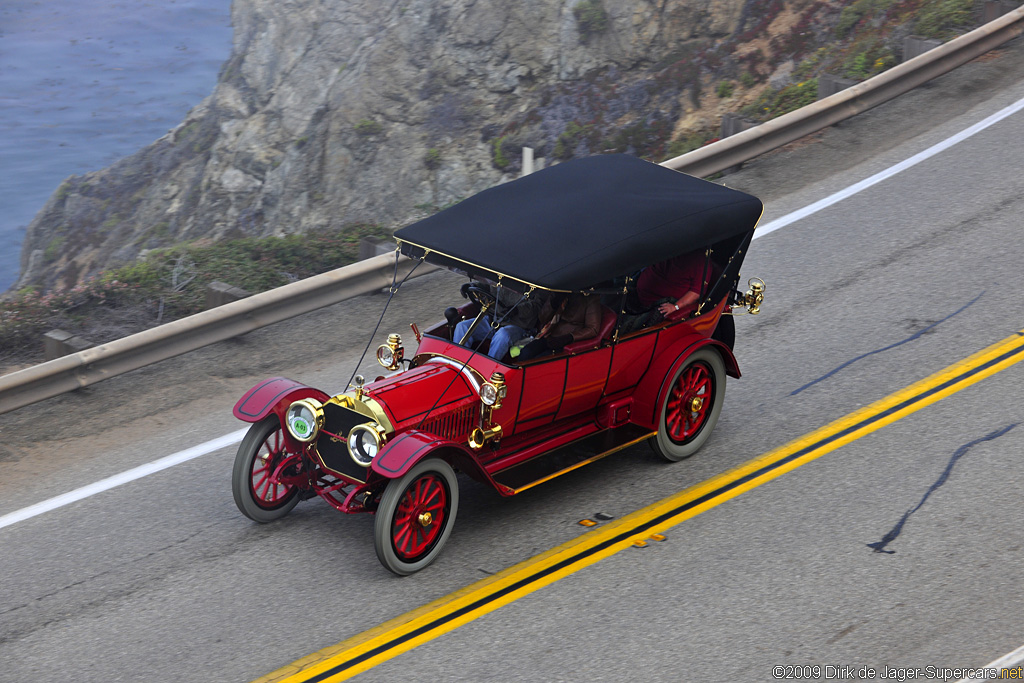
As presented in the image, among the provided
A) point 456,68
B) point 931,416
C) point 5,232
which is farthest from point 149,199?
point 931,416

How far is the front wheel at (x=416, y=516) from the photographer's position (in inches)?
243

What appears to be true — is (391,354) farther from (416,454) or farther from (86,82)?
(86,82)

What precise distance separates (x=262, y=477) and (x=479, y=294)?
6.39ft

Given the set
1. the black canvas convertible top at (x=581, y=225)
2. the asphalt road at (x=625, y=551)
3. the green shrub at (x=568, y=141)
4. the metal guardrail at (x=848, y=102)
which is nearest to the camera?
the asphalt road at (x=625, y=551)

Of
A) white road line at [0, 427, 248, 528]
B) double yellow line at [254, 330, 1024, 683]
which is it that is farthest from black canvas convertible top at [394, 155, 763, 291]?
white road line at [0, 427, 248, 528]

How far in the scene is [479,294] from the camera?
720cm

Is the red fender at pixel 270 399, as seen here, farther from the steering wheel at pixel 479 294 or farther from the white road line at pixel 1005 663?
the white road line at pixel 1005 663

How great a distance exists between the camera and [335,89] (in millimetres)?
27719

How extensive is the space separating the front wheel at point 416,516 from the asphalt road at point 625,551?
6.3 inches

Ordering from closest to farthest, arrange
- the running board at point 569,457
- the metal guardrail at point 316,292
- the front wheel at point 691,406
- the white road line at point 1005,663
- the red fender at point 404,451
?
the white road line at point 1005,663 < the red fender at point 404,451 < the running board at point 569,457 < the front wheel at point 691,406 < the metal guardrail at point 316,292

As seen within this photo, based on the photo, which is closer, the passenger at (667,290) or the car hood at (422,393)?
the car hood at (422,393)

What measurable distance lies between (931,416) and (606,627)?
11.7ft

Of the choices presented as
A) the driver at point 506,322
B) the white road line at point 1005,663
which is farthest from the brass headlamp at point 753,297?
the white road line at point 1005,663

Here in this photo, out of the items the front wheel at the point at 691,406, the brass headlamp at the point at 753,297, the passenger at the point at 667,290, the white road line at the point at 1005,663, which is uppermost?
the passenger at the point at 667,290
